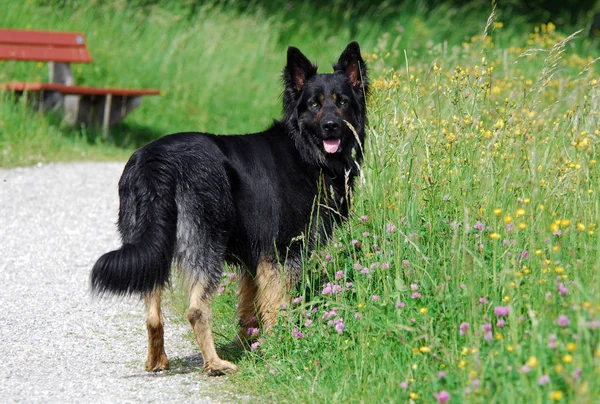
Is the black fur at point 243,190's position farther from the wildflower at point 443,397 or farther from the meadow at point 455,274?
the wildflower at point 443,397

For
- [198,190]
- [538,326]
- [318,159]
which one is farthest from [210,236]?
[538,326]

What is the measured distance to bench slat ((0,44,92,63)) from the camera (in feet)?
34.7

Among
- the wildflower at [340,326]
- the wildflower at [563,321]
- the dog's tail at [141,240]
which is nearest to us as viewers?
the wildflower at [563,321]

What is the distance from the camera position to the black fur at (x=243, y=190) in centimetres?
403

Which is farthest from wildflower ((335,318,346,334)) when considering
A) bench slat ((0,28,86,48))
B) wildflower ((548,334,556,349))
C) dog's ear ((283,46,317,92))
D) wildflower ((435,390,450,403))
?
bench slat ((0,28,86,48))

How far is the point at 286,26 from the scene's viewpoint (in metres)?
14.8

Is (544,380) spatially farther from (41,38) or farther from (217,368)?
(41,38)

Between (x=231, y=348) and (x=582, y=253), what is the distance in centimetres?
200

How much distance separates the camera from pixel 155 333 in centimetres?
427

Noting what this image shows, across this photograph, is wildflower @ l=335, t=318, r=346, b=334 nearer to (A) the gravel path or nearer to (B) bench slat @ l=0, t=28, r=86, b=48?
(A) the gravel path

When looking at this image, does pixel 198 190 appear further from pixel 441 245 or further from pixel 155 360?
pixel 441 245

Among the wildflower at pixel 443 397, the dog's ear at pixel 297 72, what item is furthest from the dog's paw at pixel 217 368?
the dog's ear at pixel 297 72

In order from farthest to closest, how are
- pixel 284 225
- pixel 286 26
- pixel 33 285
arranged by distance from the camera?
pixel 286 26 → pixel 33 285 → pixel 284 225

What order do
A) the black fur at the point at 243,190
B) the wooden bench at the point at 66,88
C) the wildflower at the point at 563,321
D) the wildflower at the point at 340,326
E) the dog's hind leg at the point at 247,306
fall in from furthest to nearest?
the wooden bench at the point at 66,88 → the dog's hind leg at the point at 247,306 → the black fur at the point at 243,190 → the wildflower at the point at 340,326 → the wildflower at the point at 563,321
